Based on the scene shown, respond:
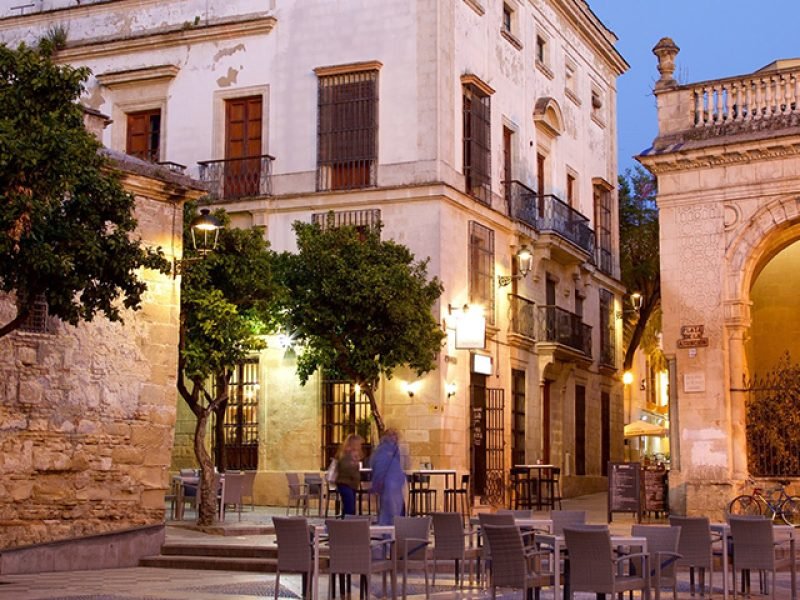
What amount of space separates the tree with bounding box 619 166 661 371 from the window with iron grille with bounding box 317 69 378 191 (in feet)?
44.4

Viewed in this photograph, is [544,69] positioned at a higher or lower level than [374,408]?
higher

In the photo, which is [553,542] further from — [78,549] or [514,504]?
[514,504]

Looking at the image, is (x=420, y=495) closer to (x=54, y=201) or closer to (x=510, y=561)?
(x=510, y=561)

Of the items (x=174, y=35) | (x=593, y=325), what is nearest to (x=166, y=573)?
(x=174, y=35)

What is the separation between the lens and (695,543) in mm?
11344

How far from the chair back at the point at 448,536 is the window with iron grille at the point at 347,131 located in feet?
43.3

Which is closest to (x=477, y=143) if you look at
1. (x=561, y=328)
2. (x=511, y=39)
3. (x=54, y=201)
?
(x=511, y=39)

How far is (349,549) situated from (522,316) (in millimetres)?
17428

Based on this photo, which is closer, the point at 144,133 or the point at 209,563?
the point at 209,563

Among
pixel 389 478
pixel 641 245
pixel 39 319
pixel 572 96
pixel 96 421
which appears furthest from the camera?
pixel 641 245

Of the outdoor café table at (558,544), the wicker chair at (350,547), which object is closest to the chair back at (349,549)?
the wicker chair at (350,547)

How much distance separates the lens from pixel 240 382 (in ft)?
82.8

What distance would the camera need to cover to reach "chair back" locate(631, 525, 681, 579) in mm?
10609

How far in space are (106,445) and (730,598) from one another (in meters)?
7.11
